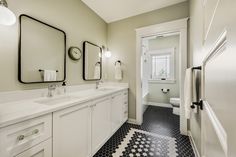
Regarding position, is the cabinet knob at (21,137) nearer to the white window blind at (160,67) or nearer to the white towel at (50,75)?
the white towel at (50,75)

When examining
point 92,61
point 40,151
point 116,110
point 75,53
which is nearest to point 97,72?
point 92,61

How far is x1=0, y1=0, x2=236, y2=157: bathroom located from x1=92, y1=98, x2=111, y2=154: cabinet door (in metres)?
0.02

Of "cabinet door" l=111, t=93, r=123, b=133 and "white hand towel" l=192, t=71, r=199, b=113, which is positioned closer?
"white hand towel" l=192, t=71, r=199, b=113

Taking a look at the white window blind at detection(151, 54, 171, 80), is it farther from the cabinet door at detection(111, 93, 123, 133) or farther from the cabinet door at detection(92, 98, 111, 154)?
the cabinet door at detection(92, 98, 111, 154)

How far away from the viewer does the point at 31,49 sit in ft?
4.53

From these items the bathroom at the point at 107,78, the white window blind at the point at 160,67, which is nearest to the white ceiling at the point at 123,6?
the bathroom at the point at 107,78

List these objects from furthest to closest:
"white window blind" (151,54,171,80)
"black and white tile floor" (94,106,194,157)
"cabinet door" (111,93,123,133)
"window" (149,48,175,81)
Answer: "white window blind" (151,54,171,80) → "window" (149,48,175,81) → "cabinet door" (111,93,123,133) → "black and white tile floor" (94,106,194,157)

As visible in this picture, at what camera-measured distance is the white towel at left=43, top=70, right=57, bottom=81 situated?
1508 mm

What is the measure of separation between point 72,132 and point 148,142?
4.35 ft

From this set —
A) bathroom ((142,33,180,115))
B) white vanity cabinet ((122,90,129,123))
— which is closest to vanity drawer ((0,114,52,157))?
white vanity cabinet ((122,90,129,123))

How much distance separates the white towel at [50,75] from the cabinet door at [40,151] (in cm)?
85

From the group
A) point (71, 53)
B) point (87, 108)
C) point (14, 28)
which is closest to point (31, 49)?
point (14, 28)

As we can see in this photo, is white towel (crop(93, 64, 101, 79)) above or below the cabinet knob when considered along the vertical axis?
above

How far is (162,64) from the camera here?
421 centimetres
